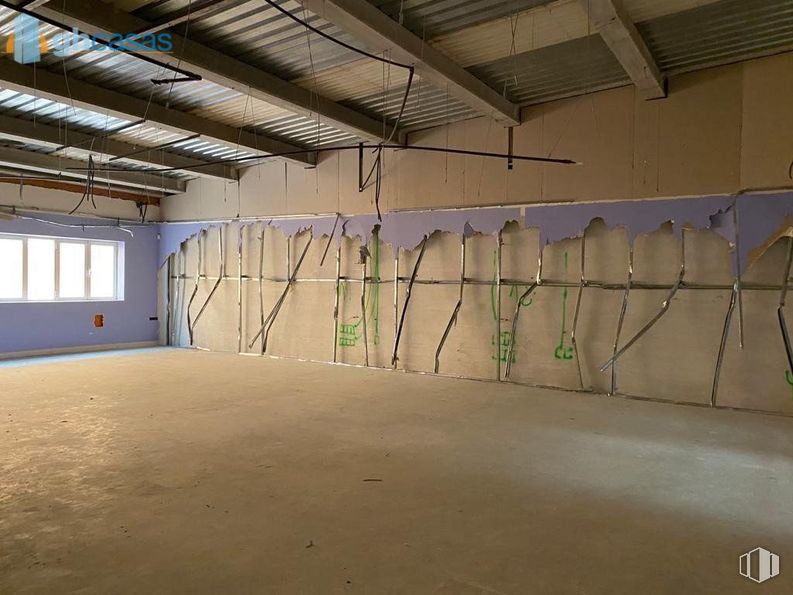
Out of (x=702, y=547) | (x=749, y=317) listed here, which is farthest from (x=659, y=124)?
(x=702, y=547)

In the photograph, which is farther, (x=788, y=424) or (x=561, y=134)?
(x=561, y=134)

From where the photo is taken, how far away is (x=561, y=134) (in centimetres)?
592

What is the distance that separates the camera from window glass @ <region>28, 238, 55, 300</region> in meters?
8.34

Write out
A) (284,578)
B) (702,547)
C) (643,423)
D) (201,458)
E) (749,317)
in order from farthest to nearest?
(749,317), (643,423), (201,458), (702,547), (284,578)

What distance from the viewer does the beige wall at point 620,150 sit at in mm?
4898

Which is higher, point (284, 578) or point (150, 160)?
point (150, 160)

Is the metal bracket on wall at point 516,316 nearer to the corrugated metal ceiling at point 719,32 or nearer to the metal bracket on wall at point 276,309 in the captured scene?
the corrugated metal ceiling at point 719,32

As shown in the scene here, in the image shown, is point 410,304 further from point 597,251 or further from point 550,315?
A: point 597,251

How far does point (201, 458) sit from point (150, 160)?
18.3 ft

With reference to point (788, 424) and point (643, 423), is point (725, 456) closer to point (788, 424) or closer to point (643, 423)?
point (643, 423)

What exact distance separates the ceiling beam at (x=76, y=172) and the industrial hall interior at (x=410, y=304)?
6 centimetres

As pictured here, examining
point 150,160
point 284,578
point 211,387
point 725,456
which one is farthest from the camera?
point 150,160

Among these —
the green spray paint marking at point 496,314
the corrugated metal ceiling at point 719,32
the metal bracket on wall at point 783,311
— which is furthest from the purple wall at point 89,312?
the metal bracket on wall at point 783,311

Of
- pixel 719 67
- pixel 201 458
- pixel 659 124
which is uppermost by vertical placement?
pixel 719 67
